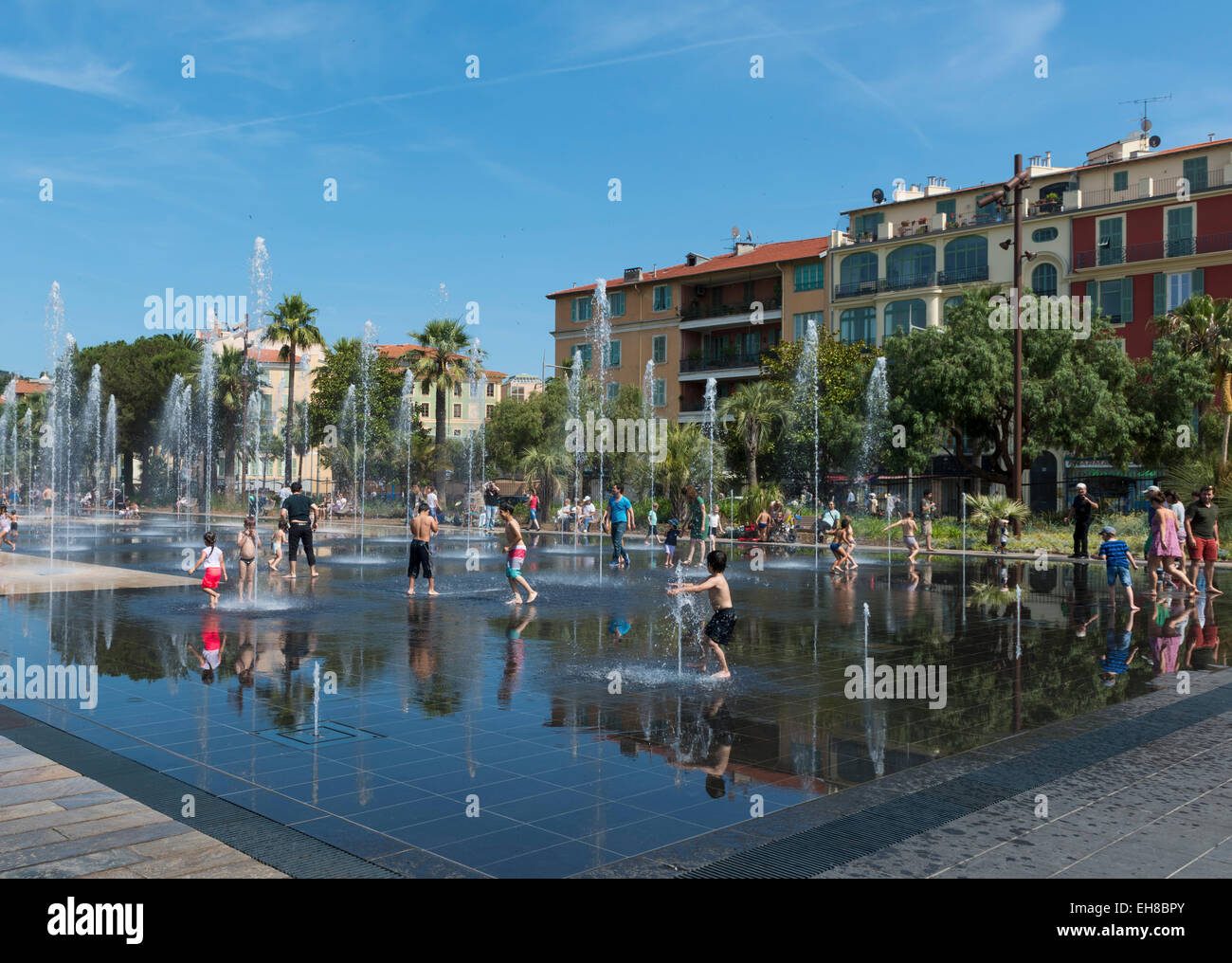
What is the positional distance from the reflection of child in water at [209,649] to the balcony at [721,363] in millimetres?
49146

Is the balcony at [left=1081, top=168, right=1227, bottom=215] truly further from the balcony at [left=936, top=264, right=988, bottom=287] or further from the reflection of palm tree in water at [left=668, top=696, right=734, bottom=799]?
the reflection of palm tree in water at [left=668, top=696, right=734, bottom=799]

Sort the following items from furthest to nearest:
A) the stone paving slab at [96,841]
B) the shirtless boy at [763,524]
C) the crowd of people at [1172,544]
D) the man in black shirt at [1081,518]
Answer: the shirtless boy at [763,524]
the man in black shirt at [1081,518]
the crowd of people at [1172,544]
the stone paving slab at [96,841]

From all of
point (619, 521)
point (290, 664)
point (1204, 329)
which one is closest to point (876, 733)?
point (290, 664)

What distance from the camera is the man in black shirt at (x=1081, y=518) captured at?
2433 centimetres

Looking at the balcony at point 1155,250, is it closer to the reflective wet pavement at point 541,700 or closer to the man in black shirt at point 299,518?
the reflective wet pavement at point 541,700

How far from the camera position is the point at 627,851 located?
16.3ft

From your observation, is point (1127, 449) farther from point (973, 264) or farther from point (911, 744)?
point (911, 744)

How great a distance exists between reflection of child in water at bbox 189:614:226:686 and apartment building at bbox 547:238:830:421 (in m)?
48.2

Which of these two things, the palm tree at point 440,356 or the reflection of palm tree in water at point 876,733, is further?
the palm tree at point 440,356

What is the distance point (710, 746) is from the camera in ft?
23.2

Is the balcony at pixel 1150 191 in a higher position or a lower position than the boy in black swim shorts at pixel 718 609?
higher

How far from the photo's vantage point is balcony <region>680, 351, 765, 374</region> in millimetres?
60562

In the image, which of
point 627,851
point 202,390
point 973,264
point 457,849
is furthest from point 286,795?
point 202,390

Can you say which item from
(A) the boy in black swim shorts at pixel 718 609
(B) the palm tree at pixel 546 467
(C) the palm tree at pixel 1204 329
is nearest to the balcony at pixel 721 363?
(B) the palm tree at pixel 546 467
